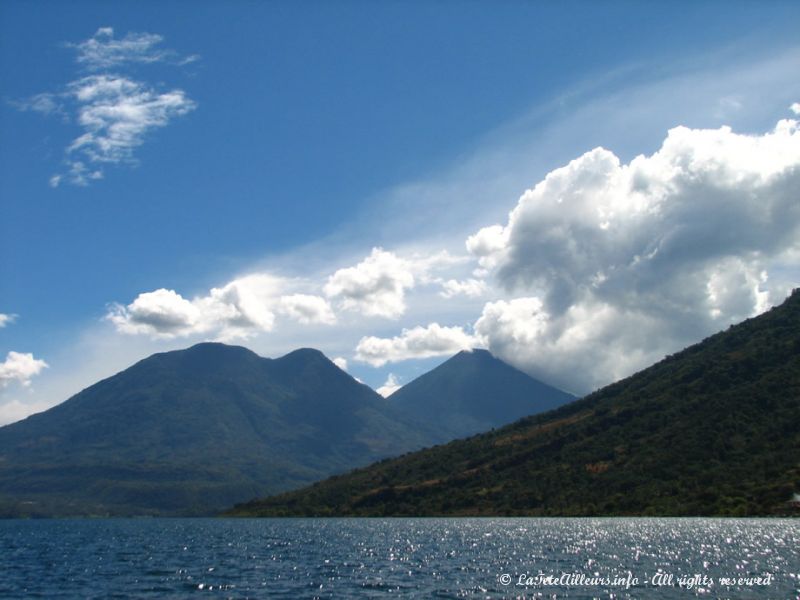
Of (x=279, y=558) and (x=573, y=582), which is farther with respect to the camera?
(x=279, y=558)

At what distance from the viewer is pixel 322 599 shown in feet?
247

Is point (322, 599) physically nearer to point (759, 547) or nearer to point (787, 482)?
point (759, 547)

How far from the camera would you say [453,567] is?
332 ft

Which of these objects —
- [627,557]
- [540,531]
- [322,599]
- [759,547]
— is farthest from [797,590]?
[540,531]

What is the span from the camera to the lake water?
7938 centimetres

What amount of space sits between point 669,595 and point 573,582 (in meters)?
12.4

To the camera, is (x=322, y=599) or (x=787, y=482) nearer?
(x=322, y=599)

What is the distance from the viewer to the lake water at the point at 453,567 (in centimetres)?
7938

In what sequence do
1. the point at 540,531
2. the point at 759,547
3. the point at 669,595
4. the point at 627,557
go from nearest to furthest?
the point at 669,595 → the point at 627,557 → the point at 759,547 → the point at 540,531

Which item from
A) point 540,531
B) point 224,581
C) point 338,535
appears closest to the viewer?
point 224,581

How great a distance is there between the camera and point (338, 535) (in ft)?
612

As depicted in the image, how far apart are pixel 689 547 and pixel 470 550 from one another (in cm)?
3813

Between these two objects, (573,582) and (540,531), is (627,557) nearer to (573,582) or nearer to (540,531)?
(573,582)

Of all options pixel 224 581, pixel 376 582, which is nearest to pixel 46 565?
pixel 224 581
